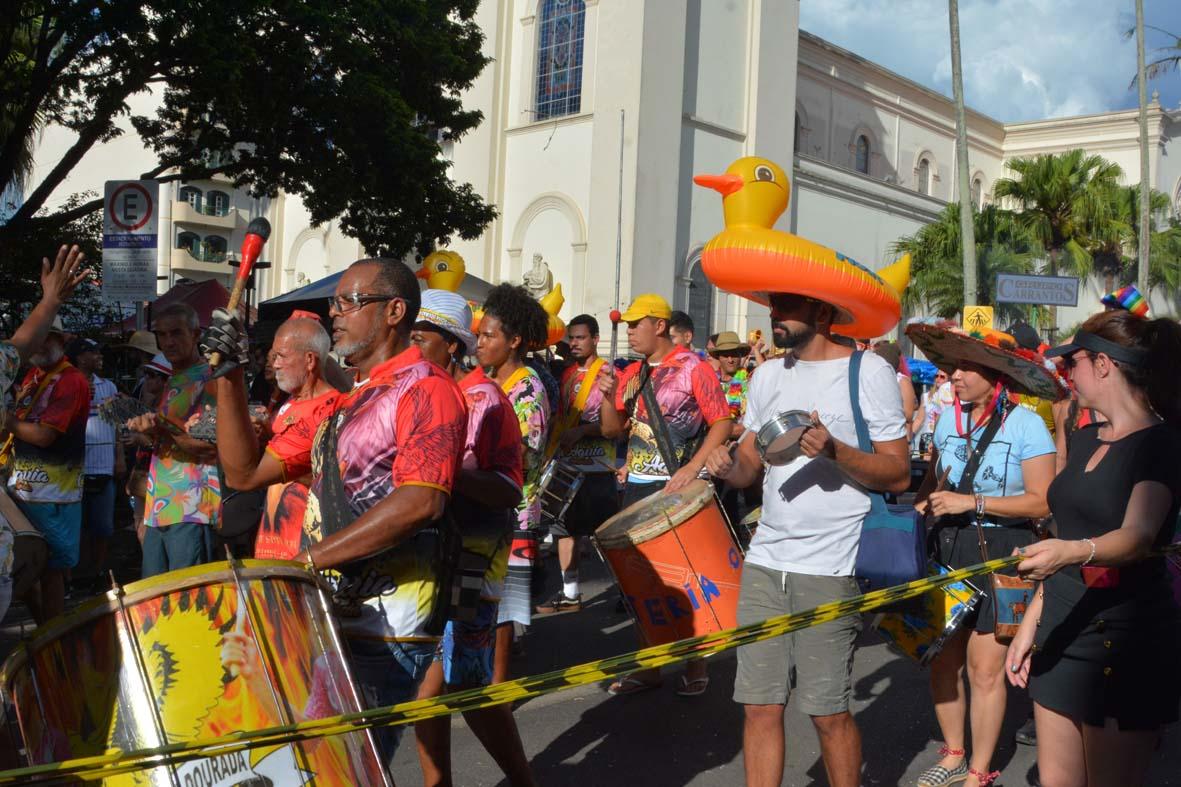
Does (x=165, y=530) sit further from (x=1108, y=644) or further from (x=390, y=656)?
(x=1108, y=644)

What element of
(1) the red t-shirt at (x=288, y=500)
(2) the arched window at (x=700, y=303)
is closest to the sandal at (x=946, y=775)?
(1) the red t-shirt at (x=288, y=500)

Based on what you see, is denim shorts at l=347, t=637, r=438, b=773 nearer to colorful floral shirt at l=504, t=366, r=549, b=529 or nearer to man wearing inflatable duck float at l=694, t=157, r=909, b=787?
man wearing inflatable duck float at l=694, t=157, r=909, b=787

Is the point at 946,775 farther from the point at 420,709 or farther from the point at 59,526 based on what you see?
the point at 59,526

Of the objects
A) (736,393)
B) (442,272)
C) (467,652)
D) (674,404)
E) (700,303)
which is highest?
(700,303)

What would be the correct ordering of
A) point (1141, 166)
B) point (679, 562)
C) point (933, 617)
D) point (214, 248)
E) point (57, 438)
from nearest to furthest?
point (933, 617)
point (679, 562)
point (57, 438)
point (1141, 166)
point (214, 248)

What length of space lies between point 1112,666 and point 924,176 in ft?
150

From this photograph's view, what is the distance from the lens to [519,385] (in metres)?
5.62

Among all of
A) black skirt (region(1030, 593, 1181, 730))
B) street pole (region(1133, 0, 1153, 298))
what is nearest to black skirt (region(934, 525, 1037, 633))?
black skirt (region(1030, 593, 1181, 730))

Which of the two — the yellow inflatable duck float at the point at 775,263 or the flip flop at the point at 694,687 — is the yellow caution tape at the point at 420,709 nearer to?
the yellow inflatable duck float at the point at 775,263

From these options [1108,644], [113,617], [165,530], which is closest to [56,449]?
[165,530]

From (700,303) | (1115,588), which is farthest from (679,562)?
(700,303)

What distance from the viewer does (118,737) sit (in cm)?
238

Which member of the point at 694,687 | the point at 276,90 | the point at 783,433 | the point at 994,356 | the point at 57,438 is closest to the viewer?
the point at 783,433

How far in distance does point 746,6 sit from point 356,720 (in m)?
31.7
